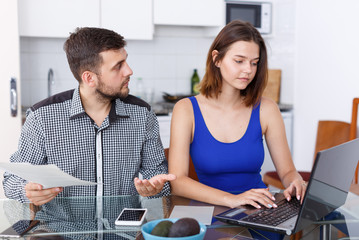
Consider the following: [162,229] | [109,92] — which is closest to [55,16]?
[109,92]

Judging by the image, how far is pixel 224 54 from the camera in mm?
1921

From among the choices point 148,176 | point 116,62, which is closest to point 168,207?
point 148,176

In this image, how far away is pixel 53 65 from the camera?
144 inches

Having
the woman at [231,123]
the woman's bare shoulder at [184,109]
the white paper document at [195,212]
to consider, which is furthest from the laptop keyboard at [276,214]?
the woman's bare shoulder at [184,109]

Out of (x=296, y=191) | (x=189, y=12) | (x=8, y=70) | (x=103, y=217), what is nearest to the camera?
(x=103, y=217)

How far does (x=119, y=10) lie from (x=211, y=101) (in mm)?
1679

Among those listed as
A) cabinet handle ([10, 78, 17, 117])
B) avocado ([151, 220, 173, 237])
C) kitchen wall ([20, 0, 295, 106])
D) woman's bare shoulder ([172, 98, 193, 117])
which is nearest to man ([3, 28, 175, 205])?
woman's bare shoulder ([172, 98, 193, 117])

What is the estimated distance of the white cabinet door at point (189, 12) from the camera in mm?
3578

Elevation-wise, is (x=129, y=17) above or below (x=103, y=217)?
above

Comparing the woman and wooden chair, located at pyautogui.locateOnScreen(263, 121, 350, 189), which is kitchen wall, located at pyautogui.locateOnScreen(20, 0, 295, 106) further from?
the woman

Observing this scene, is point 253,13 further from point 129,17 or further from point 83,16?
point 83,16

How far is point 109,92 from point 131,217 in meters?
0.62

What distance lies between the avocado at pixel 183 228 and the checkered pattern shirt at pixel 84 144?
30.6 inches

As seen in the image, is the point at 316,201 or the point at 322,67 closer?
the point at 316,201
